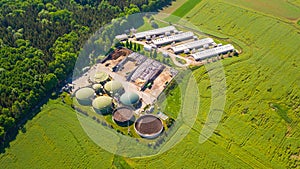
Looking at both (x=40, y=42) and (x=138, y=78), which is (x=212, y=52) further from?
(x=40, y=42)

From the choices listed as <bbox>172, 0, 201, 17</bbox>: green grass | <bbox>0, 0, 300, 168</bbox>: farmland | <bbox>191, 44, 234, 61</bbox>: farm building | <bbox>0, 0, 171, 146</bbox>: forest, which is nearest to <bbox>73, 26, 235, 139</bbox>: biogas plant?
<bbox>191, 44, 234, 61</bbox>: farm building

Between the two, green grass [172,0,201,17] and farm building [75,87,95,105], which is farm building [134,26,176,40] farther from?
farm building [75,87,95,105]

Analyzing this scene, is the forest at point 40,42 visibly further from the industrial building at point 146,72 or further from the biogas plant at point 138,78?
the industrial building at point 146,72

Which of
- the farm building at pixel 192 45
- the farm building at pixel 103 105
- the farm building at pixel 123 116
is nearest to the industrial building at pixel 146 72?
the farm building at pixel 192 45

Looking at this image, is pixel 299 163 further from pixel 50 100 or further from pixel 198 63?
pixel 50 100

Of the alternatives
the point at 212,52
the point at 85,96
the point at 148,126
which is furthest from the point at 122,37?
the point at 148,126

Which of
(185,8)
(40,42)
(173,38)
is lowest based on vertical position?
(173,38)
